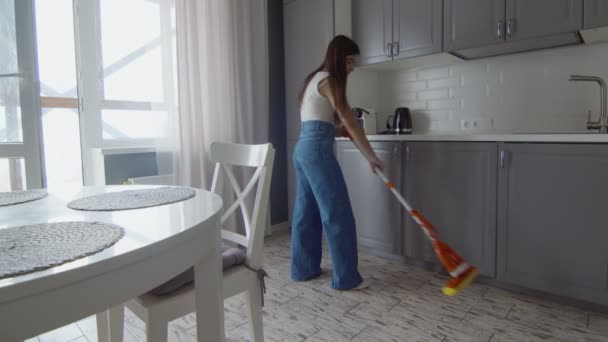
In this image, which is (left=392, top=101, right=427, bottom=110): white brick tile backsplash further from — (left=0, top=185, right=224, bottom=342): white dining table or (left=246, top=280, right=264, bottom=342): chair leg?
(left=0, top=185, right=224, bottom=342): white dining table

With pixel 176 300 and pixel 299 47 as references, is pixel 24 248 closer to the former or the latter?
pixel 176 300

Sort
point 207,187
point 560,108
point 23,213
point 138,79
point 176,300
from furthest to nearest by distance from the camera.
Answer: point 207,187 → point 138,79 → point 560,108 → point 176,300 → point 23,213

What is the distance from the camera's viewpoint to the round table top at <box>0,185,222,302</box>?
19.4 inches

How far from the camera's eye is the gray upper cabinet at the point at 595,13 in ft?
6.59

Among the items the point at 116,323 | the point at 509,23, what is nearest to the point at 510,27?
the point at 509,23

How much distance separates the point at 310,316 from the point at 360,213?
3.33 ft

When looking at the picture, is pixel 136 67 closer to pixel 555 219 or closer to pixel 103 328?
pixel 103 328

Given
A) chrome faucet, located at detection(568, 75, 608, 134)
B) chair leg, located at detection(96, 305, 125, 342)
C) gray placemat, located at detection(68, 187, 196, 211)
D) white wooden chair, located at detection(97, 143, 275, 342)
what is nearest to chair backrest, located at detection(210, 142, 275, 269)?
white wooden chair, located at detection(97, 143, 275, 342)

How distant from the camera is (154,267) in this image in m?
0.64

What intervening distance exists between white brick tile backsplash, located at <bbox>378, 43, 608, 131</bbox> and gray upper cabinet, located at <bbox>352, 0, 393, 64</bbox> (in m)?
0.36

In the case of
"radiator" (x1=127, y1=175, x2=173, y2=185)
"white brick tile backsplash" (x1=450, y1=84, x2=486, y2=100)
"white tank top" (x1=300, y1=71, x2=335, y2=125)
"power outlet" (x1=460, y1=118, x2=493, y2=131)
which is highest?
"white brick tile backsplash" (x1=450, y1=84, x2=486, y2=100)

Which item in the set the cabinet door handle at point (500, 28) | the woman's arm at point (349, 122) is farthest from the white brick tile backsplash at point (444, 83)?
the woman's arm at point (349, 122)

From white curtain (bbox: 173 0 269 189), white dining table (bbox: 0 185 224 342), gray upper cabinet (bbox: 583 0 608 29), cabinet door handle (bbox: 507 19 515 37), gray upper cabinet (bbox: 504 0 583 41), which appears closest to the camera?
white dining table (bbox: 0 185 224 342)

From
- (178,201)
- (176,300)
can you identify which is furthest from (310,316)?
(178,201)
